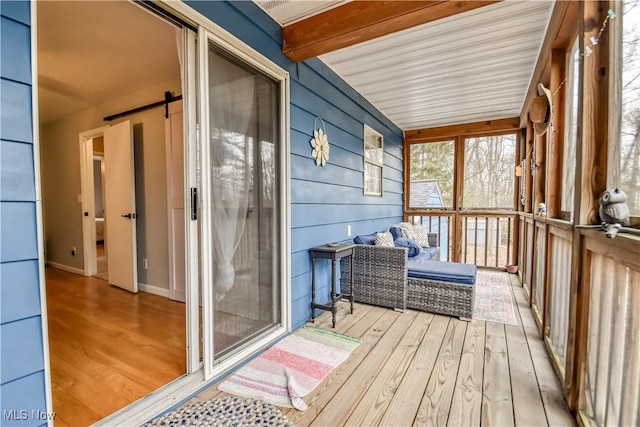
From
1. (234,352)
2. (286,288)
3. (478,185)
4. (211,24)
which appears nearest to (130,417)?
(234,352)

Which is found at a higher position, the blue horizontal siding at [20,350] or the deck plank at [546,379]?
the blue horizontal siding at [20,350]

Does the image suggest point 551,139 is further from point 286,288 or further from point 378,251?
point 286,288

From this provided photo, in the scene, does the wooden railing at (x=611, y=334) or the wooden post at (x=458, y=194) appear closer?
the wooden railing at (x=611, y=334)

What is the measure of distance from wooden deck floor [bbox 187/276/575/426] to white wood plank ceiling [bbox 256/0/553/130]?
247cm

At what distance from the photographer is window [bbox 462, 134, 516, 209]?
462cm

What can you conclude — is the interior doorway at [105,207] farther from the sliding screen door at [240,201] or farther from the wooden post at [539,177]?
the wooden post at [539,177]

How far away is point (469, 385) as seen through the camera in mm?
1696

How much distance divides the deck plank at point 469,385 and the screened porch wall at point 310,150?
1.30 metres

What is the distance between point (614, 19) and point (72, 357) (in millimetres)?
3625

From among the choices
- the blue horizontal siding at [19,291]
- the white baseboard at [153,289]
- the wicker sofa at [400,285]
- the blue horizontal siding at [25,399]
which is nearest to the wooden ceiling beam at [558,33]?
the wicker sofa at [400,285]

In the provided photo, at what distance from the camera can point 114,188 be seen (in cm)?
362

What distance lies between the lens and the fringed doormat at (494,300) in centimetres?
272

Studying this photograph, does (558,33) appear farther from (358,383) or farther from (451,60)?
(358,383)

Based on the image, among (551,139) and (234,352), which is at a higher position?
(551,139)
